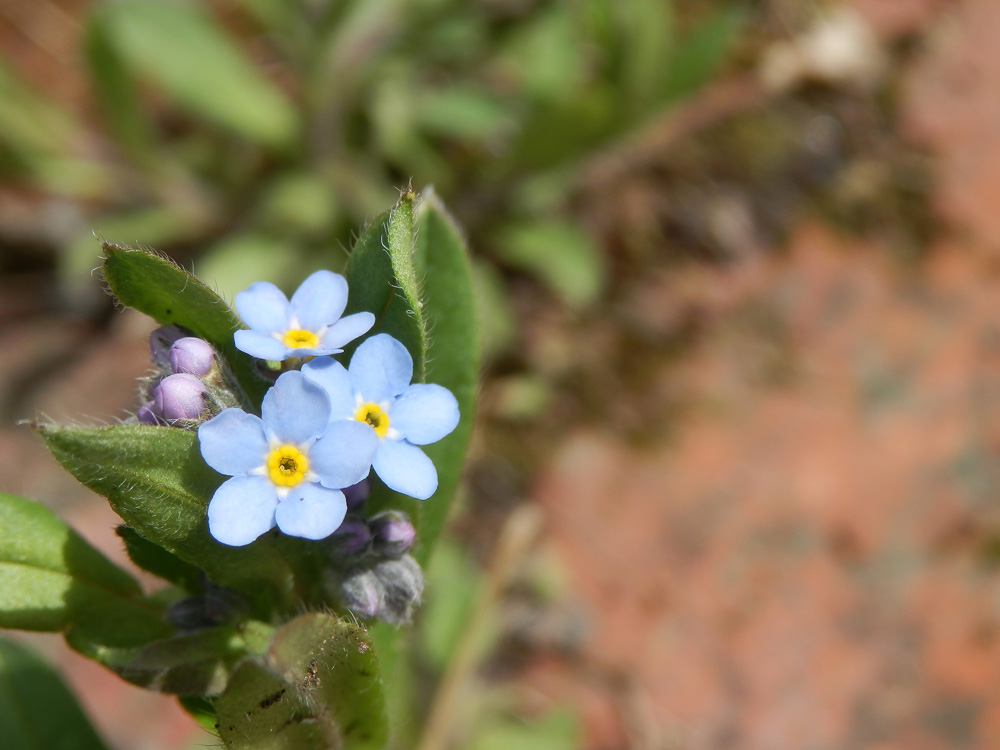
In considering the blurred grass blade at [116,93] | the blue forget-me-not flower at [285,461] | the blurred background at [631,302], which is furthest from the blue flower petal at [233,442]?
the blurred grass blade at [116,93]

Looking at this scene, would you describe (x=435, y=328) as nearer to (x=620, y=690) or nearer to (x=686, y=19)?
(x=620, y=690)

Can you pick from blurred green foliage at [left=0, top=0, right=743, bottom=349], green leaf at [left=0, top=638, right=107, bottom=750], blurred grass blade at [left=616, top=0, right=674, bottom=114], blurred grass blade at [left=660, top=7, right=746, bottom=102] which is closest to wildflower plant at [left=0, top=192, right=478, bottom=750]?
green leaf at [left=0, top=638, right=107, bottom=750]

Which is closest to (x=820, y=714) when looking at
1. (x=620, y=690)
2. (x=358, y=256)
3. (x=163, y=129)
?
(x=620, y=690)

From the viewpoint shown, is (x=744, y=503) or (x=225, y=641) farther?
(x=744, y=503)

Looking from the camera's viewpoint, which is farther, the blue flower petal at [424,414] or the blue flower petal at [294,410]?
the blue flower petal at [424,414]

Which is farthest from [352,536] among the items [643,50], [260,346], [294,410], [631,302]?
[631,302]

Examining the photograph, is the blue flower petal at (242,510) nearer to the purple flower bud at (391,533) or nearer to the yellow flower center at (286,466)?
the yellow flower center at (286,466)

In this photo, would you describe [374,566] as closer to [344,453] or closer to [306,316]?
[344,453]

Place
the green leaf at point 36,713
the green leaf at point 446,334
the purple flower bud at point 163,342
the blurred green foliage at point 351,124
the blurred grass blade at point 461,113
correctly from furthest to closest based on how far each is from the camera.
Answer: the blurred grass blade at point 461,113 < the blurred green foliage at point 351,124 < the green leaf at point 36,713 < the green leaf at point 446,334 < the purple flower bud at point 163,342
